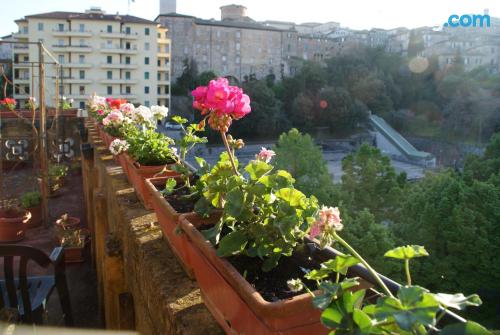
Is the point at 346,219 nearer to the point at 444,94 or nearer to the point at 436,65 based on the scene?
the point at 444,94

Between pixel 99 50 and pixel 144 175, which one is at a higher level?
pixel 99 50

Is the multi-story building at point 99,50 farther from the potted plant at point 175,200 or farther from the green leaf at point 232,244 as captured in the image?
the green leaf at point 232,244

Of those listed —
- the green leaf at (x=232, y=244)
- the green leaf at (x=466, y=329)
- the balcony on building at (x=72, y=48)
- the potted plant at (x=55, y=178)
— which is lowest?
the potted plant at (x=55, y=178)

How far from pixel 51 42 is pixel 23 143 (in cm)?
3921

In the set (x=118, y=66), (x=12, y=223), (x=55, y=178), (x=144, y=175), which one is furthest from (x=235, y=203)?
(x=118, y=66)

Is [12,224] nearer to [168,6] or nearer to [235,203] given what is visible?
[235,203]

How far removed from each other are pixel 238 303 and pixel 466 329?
0.58 metres

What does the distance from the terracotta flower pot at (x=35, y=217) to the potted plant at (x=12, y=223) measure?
0.46 m

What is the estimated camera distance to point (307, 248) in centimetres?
133

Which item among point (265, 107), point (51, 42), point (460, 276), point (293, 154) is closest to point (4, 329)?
point (460, 276)

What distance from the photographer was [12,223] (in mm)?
6781

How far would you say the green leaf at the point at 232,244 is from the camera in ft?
4.25

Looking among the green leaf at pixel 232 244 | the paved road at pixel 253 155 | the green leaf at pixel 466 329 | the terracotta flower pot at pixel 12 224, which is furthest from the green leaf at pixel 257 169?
the paved road at pixel 253 155

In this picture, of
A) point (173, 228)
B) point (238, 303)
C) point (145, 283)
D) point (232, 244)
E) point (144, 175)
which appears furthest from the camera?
point (144, 175)
